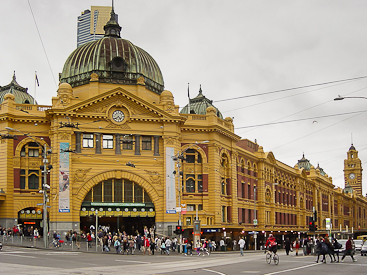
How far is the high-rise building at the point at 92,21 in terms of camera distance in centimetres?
13840

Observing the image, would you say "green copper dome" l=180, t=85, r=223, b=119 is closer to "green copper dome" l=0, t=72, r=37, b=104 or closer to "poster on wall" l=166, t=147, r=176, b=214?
"poster on wall" l=166, t=147, r=176, b=214

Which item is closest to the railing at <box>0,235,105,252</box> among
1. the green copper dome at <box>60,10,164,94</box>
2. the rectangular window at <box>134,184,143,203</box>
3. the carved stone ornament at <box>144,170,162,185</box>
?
the rectangular window at <box>134,184,143,203</box>

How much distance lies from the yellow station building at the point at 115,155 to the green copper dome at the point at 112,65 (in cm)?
14

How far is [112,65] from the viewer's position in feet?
239

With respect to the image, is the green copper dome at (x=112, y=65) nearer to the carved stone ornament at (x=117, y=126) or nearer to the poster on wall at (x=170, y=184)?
the carved stone ornament at (x=117, y=126)

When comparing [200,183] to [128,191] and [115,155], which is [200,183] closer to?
[128,191]

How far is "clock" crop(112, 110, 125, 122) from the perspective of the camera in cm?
6644

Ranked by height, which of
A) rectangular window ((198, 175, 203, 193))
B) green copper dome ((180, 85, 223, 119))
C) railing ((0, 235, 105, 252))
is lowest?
railing ((0, 235, 105, 252))

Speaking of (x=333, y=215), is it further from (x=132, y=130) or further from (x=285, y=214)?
(x=132, y=130)

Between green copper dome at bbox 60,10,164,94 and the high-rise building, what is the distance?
57347mm

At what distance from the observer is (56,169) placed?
63.4m

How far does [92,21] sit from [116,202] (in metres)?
101

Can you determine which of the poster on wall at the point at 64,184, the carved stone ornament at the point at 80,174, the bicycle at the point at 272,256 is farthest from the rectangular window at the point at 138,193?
the bicycle at the point at 272,256

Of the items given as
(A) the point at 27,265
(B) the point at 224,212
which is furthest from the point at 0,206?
(A) the point at 27,265
